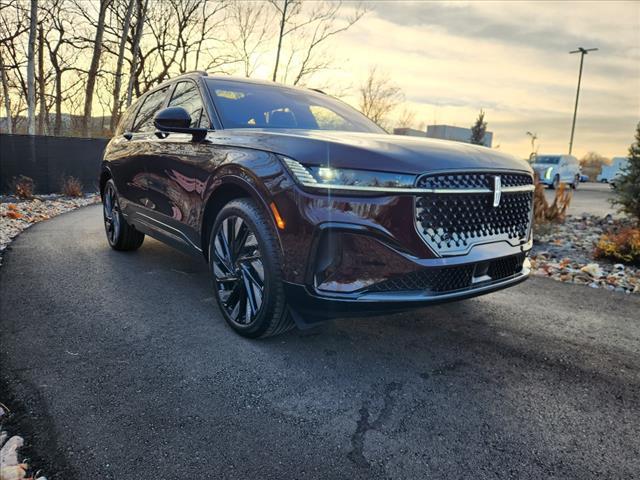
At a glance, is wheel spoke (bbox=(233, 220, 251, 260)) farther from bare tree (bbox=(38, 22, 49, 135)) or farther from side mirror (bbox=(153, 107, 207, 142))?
bare tree (bbox=(38, 22, 49, 135))

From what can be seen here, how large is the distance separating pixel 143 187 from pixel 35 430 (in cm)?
266

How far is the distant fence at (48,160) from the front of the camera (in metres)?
10.1

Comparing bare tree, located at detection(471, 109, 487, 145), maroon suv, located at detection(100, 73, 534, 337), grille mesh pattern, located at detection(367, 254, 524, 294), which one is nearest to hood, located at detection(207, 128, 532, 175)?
maroon suv, located at detection(100, 73, 534, 337)

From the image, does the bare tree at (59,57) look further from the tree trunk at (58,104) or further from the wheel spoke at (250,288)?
the wheel spoke at (250,288)

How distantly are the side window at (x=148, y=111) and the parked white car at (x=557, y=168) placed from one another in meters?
20.9

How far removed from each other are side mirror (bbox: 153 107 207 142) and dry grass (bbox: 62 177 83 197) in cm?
923

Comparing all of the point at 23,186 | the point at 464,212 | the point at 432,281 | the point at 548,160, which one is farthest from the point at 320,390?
the point at 548,160

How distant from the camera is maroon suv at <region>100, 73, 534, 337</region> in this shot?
2.25 m

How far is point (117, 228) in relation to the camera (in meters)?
5.15

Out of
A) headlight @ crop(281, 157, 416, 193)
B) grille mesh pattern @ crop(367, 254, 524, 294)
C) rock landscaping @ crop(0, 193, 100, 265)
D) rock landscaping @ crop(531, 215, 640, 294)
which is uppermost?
headlight @ crop(281, 157, 416, 193)

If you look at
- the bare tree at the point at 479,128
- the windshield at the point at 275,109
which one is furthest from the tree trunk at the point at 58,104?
the bare tree at the point at 479,128

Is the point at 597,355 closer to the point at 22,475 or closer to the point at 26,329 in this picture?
the point at 22,475

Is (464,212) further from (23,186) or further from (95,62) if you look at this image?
(95,62)

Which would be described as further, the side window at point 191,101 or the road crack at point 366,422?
the side window at point 191,101
